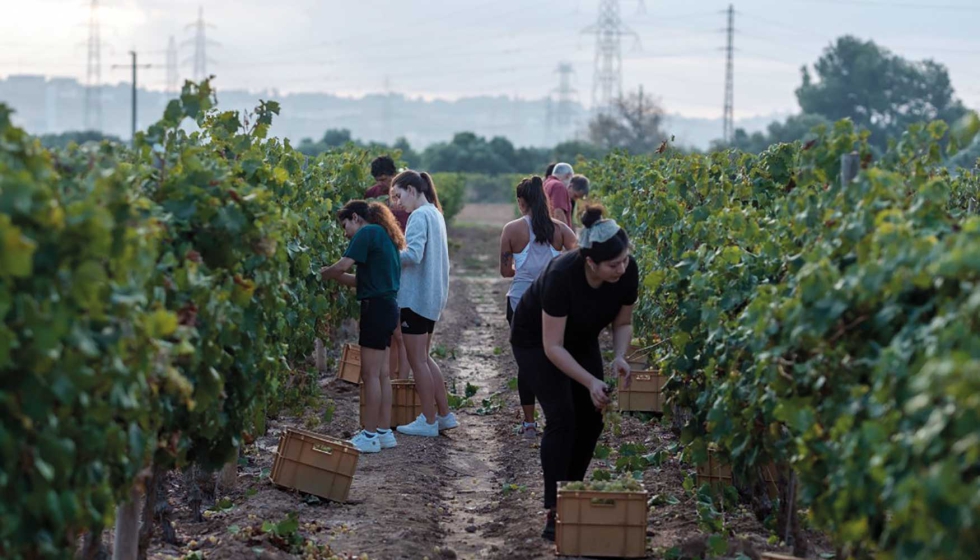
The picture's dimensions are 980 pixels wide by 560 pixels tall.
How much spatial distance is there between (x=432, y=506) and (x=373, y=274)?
4.66ft

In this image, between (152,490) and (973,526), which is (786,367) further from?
(152,490)

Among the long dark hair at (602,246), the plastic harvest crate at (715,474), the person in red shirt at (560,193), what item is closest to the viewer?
the long dark hair at (602,246)

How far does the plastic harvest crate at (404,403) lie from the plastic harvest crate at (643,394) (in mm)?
1409

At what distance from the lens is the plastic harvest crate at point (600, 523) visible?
215 inches

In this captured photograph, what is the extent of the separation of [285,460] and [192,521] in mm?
578

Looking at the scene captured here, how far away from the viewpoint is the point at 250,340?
17.1 ft

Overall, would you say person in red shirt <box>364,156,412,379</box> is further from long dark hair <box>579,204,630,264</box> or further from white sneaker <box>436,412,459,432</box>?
long dark hair <box>579,204,630,264</box>

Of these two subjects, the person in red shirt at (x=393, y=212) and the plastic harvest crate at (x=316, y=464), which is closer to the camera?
the plastic harvest crate at (x=316, y=464)

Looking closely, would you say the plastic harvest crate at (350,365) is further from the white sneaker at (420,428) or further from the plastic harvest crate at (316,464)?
the plastic harvest crate at (316,464)

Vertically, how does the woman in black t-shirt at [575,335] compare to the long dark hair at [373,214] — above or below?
below

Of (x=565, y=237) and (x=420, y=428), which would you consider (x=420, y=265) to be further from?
(x=420, y=428)

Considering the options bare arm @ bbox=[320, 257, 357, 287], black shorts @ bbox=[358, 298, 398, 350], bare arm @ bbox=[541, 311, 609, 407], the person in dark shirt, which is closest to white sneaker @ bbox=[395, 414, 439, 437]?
the person in dark shirt

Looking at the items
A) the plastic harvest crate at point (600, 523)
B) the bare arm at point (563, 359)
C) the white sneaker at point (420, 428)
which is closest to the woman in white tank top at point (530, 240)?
the white sneaker at point (420, 428)

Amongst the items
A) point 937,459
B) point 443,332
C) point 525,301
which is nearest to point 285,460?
point 525,301
